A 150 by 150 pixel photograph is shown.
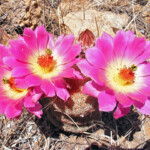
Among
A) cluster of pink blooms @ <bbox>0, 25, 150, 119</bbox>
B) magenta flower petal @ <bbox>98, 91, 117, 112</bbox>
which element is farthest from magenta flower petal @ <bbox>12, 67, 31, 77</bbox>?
magenta flower petal @ <bbox>98, 91, 117, 112</bbox>

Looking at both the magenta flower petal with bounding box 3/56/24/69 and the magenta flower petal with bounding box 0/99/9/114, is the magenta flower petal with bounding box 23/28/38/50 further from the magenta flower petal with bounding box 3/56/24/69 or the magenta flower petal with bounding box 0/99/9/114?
the magenta flower petal with bounding box 0/99/9/114

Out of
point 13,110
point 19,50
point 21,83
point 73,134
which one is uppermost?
point 19,50

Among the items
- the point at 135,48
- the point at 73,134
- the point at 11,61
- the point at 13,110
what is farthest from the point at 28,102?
the point at 73,134

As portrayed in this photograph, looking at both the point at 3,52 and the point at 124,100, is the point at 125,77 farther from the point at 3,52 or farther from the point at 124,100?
the point at 3,52

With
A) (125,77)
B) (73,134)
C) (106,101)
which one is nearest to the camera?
(106,101)

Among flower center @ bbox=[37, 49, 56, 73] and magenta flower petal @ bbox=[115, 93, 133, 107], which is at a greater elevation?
flower center @ bbox=[37, 49, 56, 73]

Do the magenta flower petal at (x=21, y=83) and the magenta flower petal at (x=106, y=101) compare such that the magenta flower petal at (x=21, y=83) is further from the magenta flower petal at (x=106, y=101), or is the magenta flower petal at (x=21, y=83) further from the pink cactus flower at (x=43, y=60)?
the magenta flower petal at (x=106, y=101)
